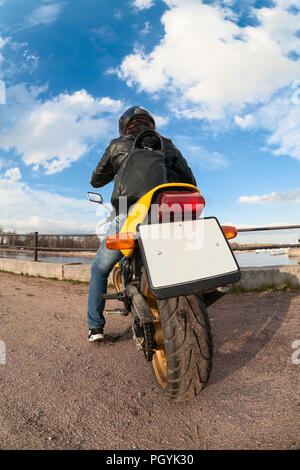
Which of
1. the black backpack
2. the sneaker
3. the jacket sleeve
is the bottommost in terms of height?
the sneaker

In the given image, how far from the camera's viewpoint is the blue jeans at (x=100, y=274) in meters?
2.15

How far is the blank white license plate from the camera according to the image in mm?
1218

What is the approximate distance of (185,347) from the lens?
1306 millimetres

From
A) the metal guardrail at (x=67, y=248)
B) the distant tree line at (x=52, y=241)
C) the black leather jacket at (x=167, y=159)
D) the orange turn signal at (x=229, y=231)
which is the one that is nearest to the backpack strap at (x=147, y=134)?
the black leather jacket at (x=167, y=159)

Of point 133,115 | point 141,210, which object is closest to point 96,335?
point 141,210

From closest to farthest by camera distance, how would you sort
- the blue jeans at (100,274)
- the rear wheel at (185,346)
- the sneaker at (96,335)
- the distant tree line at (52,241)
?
the rear wheel at (185,346)
the blue jeans at (100,274)
the sneaker at (96,335)
the distant tree line at (52,241)

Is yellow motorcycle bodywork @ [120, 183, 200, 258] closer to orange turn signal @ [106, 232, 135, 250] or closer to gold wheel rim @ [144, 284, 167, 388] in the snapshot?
orange turn signal @ [106, 232, 135, 250]

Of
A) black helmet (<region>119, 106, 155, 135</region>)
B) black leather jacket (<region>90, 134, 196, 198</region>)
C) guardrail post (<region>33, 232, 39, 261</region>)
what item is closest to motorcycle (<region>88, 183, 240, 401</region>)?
black leather jacket (<region>90, 134, 196, 198</region>)

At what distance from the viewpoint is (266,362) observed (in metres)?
1.94

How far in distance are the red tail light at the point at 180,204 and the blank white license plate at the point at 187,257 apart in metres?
0.15

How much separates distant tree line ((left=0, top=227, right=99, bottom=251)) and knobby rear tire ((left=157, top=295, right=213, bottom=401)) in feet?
20.3

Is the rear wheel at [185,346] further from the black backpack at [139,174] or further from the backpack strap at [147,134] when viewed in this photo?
the backpack strap at [147,134]

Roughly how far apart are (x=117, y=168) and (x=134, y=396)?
178cm
